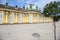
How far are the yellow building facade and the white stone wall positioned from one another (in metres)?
0.09

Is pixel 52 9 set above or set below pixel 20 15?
above

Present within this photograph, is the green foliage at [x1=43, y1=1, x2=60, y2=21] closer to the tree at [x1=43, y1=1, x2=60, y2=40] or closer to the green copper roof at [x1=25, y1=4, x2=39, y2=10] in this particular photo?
the tree at [x1=43, y1=1, x2=60, y2=40]

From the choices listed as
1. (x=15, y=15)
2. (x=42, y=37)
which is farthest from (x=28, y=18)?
(x=42, y=37)

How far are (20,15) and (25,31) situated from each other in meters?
0.31

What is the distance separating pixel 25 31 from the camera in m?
3.05

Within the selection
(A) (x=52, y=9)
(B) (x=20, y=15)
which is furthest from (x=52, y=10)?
(B) (x=20, y=15)

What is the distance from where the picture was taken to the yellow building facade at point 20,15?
9.59 feet

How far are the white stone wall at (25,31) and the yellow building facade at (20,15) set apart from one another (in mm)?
90

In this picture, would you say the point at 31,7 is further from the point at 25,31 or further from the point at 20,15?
the point at 25,31

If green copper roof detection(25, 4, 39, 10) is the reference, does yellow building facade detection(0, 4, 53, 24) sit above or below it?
below

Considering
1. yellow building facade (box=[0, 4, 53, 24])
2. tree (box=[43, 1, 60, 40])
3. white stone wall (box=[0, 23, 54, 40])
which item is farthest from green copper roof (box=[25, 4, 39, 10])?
white stone wall (box=[0, 23, 54, 40])

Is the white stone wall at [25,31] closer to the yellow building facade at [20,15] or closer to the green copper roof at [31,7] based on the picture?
the yellow building facade at [20,15]

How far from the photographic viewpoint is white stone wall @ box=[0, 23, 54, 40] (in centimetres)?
295

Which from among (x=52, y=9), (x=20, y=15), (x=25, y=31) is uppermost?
(x=52, y=9)
